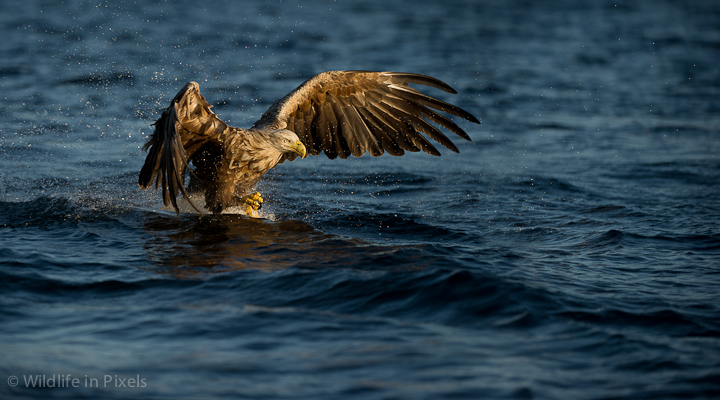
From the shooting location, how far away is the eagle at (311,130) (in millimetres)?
6305

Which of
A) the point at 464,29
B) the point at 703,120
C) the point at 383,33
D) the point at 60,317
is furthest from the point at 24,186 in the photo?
the point at 464,29

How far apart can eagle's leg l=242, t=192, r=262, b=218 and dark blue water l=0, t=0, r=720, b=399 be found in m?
0.21

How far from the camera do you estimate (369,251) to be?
5.80 meters

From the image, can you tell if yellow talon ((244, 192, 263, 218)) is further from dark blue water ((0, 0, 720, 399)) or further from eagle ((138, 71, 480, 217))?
dark blue water ((0, 0, 720, 399))

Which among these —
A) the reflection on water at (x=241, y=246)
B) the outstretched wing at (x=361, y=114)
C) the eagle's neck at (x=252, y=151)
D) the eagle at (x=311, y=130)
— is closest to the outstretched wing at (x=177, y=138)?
the eagle at (x=311, y=130)

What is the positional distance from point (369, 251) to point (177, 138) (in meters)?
1.81

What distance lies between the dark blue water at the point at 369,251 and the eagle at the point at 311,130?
47 centimetres

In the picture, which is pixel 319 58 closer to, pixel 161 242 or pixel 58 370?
pixel 161 242

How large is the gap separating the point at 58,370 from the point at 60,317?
0.73 m

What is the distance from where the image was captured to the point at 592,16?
23516mm

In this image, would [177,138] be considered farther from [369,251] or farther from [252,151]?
[369,251]

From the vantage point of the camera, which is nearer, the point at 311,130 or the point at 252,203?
the point at 252,203

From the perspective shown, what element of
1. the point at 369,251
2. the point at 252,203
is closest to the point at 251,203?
the point at 252,203

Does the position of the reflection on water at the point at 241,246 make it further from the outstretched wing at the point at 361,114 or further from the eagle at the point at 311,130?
the outstretched wing at the point at 361,114
